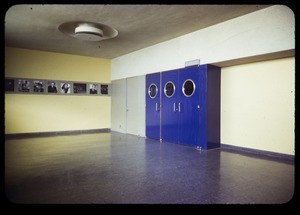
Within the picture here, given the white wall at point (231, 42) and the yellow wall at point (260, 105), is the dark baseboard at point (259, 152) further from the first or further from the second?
the white wall at point (231, 42)

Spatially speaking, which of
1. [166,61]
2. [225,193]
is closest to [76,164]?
[225,193]

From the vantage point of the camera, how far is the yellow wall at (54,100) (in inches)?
279

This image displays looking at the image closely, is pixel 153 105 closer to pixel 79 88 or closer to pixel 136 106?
pixel 136 106

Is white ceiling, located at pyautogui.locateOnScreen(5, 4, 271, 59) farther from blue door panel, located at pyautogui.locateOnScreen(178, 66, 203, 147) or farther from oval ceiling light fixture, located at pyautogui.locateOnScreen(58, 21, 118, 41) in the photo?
blue door panel, located at pyautogui.locateOnScreen(178, 66, 203, 147)

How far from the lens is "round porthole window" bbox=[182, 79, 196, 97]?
5406mm

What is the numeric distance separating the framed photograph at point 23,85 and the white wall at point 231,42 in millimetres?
4035

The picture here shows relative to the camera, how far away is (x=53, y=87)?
767 centimetres

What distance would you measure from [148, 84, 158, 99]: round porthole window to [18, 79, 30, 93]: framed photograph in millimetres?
4209

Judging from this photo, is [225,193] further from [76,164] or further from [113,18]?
[113,18]

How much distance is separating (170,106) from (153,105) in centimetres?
80

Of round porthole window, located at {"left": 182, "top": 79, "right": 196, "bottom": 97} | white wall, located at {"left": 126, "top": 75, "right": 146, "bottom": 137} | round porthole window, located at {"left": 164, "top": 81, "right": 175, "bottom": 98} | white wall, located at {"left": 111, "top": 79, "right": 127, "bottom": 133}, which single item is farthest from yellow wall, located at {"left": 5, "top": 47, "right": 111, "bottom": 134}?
round porthole window, located at {"left": 182, "top": 79, "right": 196, "bottom": 97}

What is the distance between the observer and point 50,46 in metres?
6.88

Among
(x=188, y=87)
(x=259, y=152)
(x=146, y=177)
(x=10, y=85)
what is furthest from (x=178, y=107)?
(x=10, y=85)

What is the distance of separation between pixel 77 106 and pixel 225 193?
6740 millimetres
